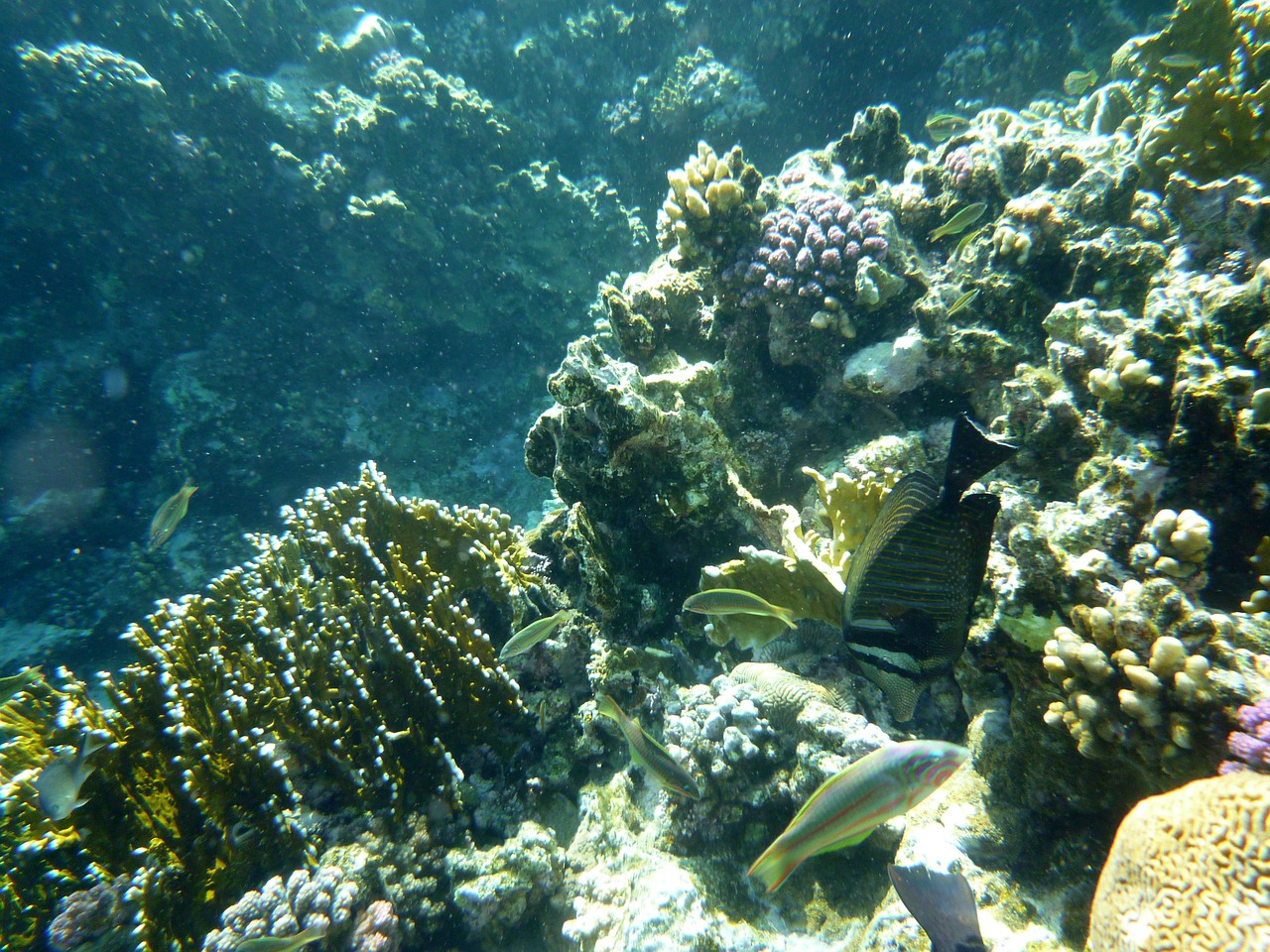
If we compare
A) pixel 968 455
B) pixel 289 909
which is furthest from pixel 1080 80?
pixel 289 909

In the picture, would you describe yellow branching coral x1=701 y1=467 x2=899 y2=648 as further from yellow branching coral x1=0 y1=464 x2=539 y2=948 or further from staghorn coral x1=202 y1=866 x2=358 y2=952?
staghorn coral x1=202 y1=866 x2=358 y2=952

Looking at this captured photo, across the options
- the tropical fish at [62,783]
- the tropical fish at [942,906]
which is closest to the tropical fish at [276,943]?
Result: the tropical fish at [62,783]

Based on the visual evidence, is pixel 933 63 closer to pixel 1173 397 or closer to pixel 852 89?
pixel 852 89

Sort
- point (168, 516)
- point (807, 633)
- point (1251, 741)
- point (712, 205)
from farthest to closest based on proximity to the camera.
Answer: point (168, 516), point (712, 205), point (807, 633), point (1251, 741)

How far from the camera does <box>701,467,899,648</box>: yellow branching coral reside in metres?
3.05

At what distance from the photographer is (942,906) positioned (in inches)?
72.5

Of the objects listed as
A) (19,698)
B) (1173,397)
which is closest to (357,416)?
(19,698)

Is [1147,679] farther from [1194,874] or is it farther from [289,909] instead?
[289,909]

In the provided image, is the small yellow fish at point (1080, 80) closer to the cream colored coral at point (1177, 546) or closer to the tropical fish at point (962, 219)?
the tropical fish at point (962, 219)

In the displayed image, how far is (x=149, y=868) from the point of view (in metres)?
2.47

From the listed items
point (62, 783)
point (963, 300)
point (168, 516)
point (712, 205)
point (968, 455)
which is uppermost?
point (168, 516)

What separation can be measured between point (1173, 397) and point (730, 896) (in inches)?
118

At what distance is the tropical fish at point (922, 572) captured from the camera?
1.78m

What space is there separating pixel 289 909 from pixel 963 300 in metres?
5.35
